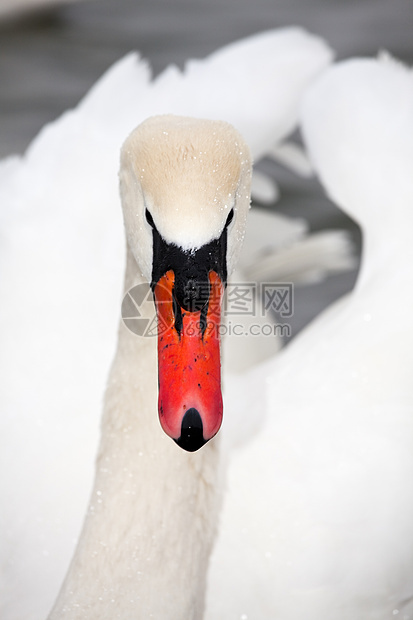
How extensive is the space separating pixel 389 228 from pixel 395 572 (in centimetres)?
100

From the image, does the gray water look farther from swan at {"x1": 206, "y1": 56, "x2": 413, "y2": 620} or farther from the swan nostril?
the swan nostril

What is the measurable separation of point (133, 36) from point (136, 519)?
201 inches

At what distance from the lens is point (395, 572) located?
265cm

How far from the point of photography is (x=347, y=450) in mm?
2727

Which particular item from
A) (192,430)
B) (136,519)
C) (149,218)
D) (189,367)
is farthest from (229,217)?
(136,519)

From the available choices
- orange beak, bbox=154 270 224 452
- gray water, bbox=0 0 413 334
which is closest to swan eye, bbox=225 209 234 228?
orange beak, bbox=154 270 224 452

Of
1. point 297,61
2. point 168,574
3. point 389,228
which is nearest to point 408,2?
point 297,61

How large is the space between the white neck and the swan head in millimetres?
373

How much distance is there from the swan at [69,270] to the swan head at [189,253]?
1106mm

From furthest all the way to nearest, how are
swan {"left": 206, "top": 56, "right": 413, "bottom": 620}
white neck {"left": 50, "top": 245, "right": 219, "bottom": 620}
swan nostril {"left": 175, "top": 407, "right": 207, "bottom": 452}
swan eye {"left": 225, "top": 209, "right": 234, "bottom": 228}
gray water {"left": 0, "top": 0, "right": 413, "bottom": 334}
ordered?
1. gray water {"left": 0, "top": 0, "right": 413, "bottom": 334}
2. swan {"left": 206, "top": 56, "right": 413, "bottom": 620}
3. white neck {"left": 50, "top": 245, "right": 219, "bottom": 620}
4. swan eye {"left": 225, "top": 209, "right": 234, "bottom": 228}
5. swan nostril {"left": 175, "top": 407, "right": 207, "bottom": 452}

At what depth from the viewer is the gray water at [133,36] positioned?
A: 6.06 metres

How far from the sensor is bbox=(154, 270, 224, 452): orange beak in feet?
5.59

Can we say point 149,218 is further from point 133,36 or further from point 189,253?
point 133,36

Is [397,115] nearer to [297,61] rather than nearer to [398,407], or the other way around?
[297,61]
